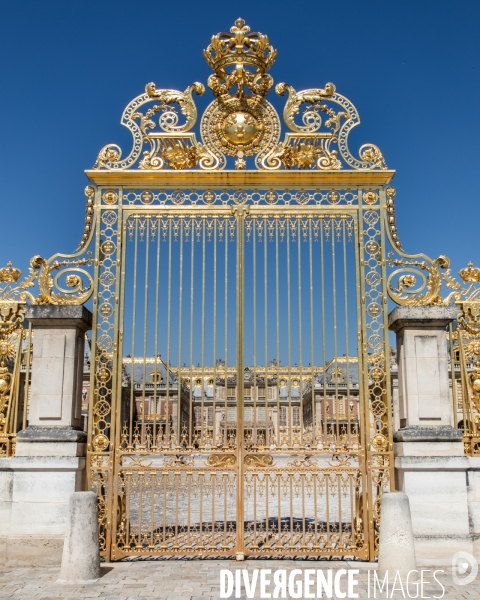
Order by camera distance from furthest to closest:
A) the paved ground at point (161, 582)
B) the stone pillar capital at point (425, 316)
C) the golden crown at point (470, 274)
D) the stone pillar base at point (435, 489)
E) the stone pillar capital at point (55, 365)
→ the golden crown at point (470, 274), the stone pillar capital at point (425, 316), the stone pillar capital at point (55, 365), the stone pillar base at point (435, 489), the paved ground at point (161, 582)

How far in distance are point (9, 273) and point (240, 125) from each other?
4.00 m

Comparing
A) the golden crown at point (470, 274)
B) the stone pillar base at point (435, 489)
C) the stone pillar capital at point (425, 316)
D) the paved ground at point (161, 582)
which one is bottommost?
the paved ground at point (161, 582)

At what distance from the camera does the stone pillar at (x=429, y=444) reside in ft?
27.6

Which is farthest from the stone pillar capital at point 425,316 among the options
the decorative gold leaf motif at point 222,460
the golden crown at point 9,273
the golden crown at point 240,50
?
the golden crown at point 9,273

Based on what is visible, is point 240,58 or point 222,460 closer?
point 222,460

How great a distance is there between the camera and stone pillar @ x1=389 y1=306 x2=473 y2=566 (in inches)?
331

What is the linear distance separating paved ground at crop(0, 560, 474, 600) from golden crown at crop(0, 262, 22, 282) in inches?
155

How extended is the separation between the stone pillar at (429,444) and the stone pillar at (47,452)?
14.4 ft

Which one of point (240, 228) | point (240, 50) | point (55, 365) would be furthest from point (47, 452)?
point (240, 50)

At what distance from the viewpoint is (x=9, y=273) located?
953 centimetres

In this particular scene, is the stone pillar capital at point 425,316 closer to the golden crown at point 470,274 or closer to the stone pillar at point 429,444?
the stone pillar at point 429,444

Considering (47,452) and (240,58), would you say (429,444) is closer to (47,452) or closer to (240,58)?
(47,452)

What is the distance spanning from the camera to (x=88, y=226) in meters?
9.59

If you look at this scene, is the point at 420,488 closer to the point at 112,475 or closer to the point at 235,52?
the point at 112,475
